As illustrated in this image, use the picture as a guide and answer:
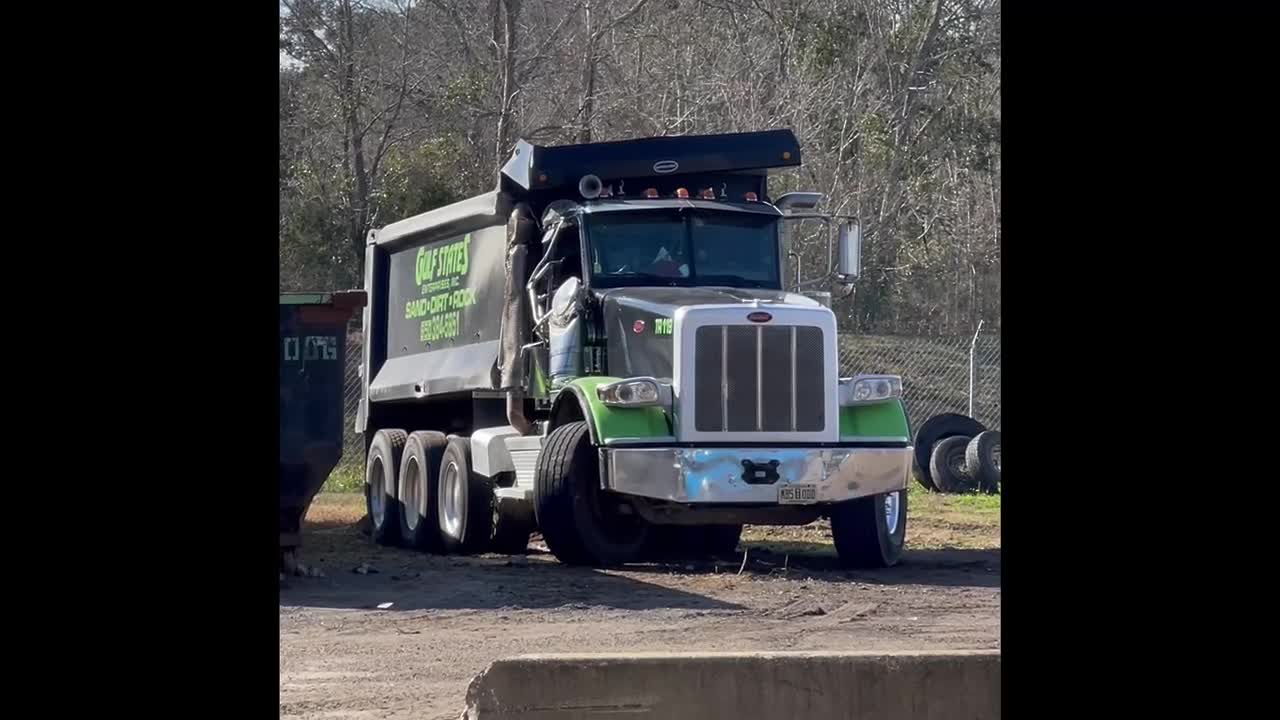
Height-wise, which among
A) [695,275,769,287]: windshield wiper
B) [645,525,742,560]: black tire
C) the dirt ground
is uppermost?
[695,275,769,287]: windshield wiper

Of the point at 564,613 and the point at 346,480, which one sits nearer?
the point at 564,613

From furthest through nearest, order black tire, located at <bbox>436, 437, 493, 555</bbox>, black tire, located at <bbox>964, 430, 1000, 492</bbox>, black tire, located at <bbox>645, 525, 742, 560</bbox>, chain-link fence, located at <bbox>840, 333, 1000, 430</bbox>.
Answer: chain-link fence, located at <bbox>840, 333, 1000, 430</bbox> < black tire, located at <bbox>964, 430, 1000, 492</bbox> < black tire, located at <bbox>436, 437, 493, 555</bbox> < black tire, located at <bbox>645, 525, 742, 560</bbox>

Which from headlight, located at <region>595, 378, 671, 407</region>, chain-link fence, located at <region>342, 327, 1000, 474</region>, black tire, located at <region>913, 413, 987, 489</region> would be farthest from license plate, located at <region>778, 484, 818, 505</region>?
chain-link fence, located at <region>342, 327, 1000, 474</region>

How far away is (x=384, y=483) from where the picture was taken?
1650 centimetres

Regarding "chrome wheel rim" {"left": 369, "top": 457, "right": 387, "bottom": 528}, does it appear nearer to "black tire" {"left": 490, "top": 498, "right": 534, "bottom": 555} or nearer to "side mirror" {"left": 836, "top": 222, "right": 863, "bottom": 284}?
"black tire" {"left": 490, "top": 498, "right": 534, "bottom": 555}

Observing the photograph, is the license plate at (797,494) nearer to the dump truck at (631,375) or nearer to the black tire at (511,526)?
the dump truck at (631,375)

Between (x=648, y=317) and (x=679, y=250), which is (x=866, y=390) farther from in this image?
(x=679, y=250)

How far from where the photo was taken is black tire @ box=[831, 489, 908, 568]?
1283cm

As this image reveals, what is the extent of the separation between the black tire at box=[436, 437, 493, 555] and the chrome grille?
3.08 m

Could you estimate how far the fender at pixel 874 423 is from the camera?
40.6ft

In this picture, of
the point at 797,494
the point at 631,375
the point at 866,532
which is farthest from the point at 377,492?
the point at 797,494

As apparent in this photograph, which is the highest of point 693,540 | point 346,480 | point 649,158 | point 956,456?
point 649,158

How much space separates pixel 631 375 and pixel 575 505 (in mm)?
1274
